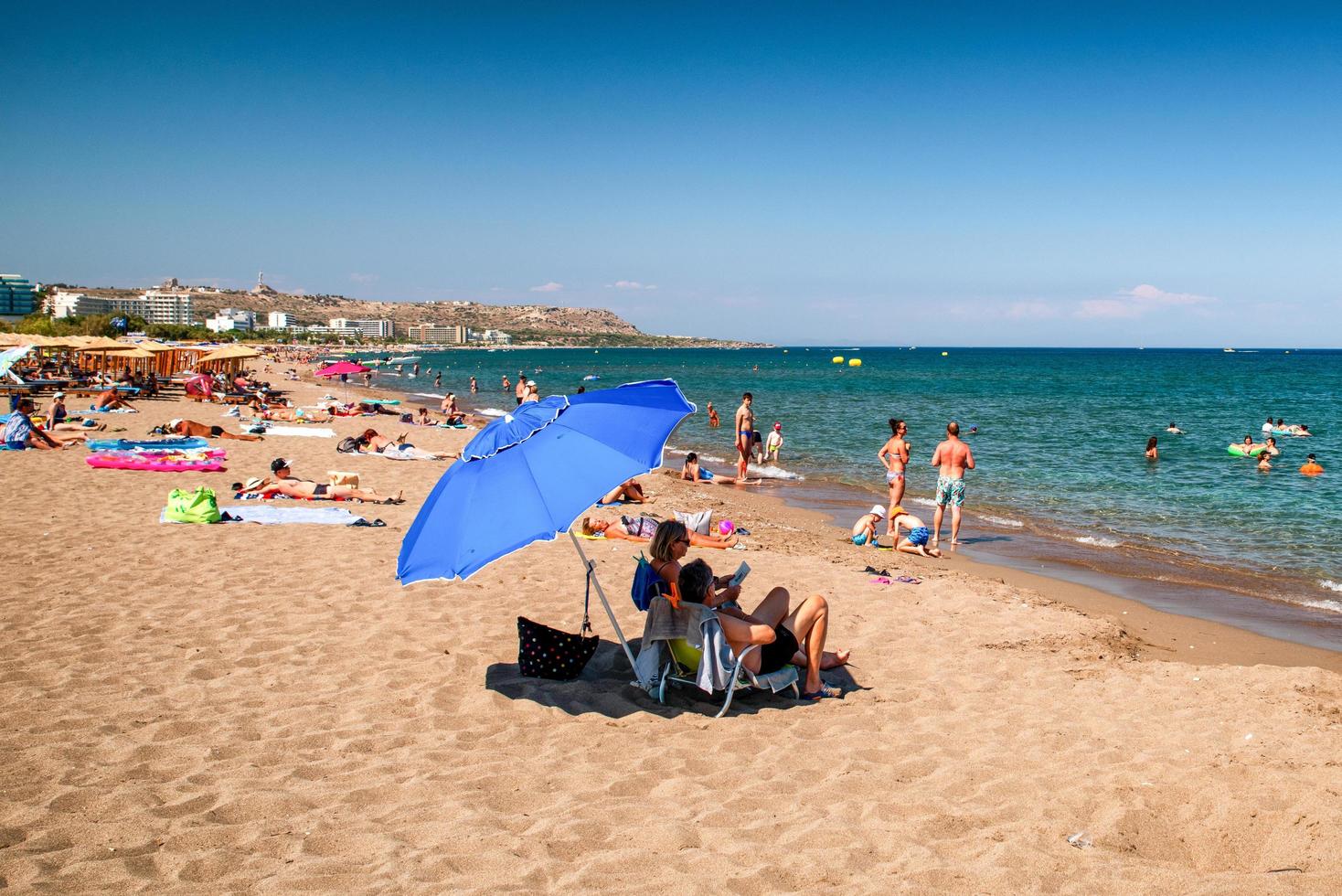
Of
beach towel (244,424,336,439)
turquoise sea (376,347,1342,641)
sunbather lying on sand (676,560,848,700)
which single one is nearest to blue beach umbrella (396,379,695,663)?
sunbather lying on sand (676,560,848,700)

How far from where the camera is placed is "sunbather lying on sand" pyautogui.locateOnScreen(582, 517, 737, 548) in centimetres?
1038

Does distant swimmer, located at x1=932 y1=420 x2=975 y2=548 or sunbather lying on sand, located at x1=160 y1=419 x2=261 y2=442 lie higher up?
distant swimmer, located at x1=932 y1=420 x2=975 y2=548

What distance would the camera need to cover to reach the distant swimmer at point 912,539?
11.1 meters

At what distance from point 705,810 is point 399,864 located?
1.31 metres

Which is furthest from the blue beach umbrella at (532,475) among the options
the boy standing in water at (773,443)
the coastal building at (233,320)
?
the coastal building at (233,320)

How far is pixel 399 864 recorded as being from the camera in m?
3.31

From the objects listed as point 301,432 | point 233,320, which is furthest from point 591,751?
point 233,320

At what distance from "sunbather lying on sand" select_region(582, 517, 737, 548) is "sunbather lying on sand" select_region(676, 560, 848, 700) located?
4.76 m

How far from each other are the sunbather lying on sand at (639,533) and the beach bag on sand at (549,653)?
467 centimetres

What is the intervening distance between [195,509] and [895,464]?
877cm

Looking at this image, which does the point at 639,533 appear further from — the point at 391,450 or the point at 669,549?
the point at 391,450

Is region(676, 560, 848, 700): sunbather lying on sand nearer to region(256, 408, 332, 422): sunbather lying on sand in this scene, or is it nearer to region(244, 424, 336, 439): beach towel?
region(244, 424, 336, 439): beach towel

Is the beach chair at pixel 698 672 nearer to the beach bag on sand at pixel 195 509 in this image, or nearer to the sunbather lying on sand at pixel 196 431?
the beach bag on sand at pixel 195 509

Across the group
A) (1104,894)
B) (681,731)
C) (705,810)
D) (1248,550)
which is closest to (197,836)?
(705,810)
